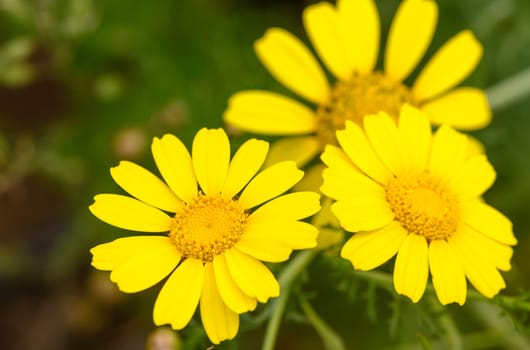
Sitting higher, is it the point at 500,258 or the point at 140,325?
the point at 140,325

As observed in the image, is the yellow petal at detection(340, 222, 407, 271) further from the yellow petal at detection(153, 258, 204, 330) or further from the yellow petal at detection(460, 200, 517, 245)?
the yellow petal at detection(153, 258, 204, 330)

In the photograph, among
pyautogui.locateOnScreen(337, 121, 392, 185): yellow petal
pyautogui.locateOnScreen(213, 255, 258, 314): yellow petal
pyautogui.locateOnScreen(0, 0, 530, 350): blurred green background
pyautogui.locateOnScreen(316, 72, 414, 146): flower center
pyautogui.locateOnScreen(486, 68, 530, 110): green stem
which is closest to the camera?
pyautogui.locateOnScreen(213, 255, 258, 314): yellow petal

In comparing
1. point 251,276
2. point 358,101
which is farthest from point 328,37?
point 251,276

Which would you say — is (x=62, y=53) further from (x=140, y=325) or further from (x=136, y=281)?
(x=136, y=281)

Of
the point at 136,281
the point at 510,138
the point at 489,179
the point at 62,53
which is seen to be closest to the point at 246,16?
the point at 62,53

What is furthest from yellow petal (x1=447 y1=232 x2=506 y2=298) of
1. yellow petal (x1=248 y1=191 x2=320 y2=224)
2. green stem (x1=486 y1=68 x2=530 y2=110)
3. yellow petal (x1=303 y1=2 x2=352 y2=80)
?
green stem (x1=486 y1=68 x2=530 y2=110)

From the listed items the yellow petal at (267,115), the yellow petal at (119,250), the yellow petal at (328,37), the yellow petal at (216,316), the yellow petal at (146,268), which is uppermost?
the yellow petal at (328,37)

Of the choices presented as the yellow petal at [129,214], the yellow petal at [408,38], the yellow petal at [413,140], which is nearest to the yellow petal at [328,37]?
the yellow petal at [408,38]

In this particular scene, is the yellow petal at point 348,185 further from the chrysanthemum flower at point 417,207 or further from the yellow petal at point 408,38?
the yellow petal at point 408,38
